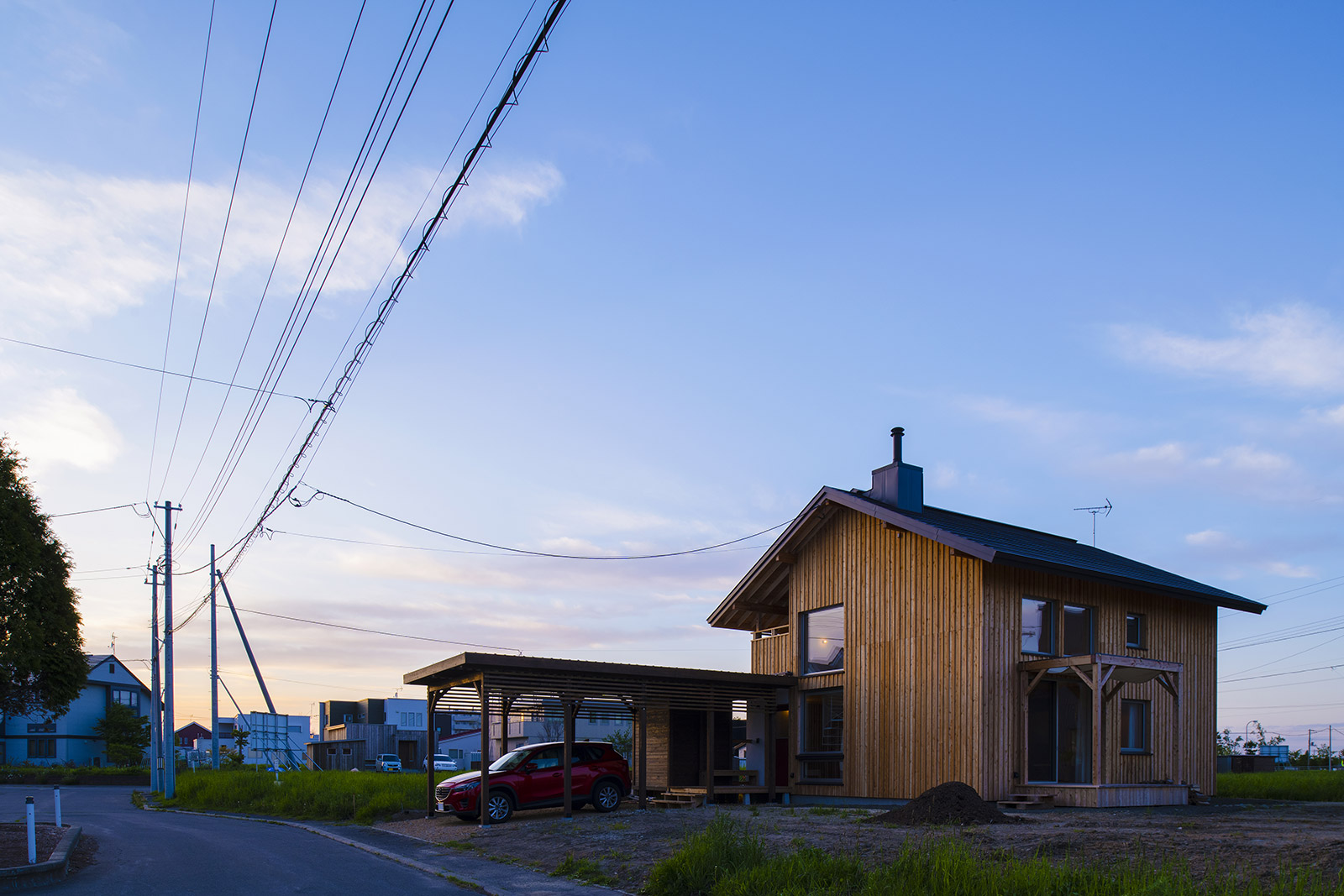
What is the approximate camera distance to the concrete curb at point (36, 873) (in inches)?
469

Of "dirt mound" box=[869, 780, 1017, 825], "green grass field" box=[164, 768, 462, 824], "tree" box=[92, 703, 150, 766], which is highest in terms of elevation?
"dirt mound" box=[869, 780, 1017, 825]

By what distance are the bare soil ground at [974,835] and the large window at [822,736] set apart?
8.12 ft

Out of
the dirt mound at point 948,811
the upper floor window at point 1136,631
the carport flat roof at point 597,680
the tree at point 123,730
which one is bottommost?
the tree at point 123,730

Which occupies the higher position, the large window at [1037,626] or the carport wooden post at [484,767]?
the large window at [1037,626]

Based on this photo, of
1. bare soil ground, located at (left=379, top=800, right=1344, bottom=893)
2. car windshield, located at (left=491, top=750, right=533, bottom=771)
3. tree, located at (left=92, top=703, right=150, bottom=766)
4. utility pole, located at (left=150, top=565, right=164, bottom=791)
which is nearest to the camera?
bare soil ground, located at (left=379, top=800, right=1344, bottom=893)

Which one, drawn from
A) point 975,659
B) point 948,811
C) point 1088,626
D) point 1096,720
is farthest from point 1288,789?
point 948,811

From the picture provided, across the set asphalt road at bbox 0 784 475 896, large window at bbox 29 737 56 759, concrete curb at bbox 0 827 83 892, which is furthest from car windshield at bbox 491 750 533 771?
large window at bbox 29 737 56 759

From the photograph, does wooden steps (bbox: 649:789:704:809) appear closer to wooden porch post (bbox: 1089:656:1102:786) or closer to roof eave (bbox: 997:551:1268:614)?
wooden porch post (bbox: 1089:656:1102:786)

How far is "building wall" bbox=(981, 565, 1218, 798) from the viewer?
19578 millimetres

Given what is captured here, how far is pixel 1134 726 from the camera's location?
2197 centimetres

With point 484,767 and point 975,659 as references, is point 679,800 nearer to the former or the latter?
point 484,767

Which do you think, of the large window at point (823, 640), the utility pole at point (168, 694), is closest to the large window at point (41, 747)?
the utility pole at point (168, 694)

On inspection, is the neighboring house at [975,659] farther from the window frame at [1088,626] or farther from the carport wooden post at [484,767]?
the carport wooden post at [484,767]

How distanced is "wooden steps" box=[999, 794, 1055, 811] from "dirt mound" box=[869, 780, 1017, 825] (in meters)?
2.15
